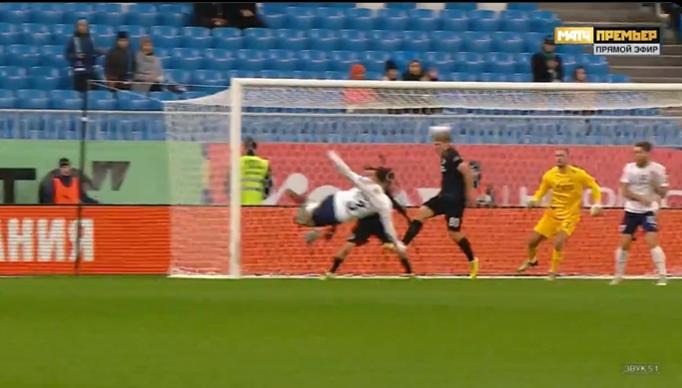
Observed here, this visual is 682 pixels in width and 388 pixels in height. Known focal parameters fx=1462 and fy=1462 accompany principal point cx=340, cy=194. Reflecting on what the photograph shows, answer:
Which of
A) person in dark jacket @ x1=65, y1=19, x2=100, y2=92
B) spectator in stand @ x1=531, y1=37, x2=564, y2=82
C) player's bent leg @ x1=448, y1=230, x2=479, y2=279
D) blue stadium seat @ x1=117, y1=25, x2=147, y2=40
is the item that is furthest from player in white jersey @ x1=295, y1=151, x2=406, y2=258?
blue stadium seat @ x1=117, y1=25, x2=147, y2=40

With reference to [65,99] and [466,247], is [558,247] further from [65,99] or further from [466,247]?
[65,99]

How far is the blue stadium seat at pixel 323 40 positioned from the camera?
81.4 feet

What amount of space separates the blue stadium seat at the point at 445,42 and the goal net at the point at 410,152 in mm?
5406

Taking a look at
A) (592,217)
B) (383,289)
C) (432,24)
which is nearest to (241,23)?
(432,24)

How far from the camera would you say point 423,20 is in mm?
26094

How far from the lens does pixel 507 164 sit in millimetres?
20172

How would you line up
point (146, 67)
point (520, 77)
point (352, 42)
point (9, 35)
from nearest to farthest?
point (146, 67), point (9, 35), point (520, 77), point (352, 42)

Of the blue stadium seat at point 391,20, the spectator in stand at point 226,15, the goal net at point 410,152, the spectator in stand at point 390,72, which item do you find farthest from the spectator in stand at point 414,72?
the spectator in stand at point 226,15

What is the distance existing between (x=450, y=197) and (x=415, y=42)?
7.15 metres

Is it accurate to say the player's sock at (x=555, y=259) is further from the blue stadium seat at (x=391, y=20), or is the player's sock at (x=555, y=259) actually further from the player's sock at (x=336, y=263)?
the blue stadium seat at (x=391, y=20)

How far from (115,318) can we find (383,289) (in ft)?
16.0

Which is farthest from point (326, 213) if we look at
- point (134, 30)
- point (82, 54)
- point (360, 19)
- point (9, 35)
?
point (360, 19)

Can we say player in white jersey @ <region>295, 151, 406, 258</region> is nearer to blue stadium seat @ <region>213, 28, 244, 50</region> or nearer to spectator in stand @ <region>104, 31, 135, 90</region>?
spectator in stand @ <region>104, 31, 135, 90</region>

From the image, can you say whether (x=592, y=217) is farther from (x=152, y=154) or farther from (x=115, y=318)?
(x=115, y=318)
